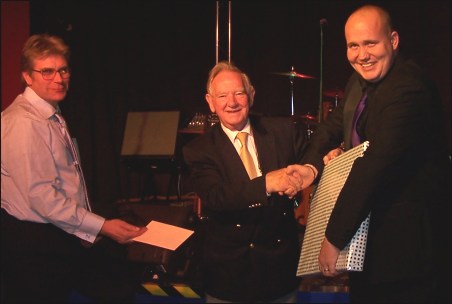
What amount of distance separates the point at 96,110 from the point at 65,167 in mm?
5505

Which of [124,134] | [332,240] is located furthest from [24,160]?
[124,134]

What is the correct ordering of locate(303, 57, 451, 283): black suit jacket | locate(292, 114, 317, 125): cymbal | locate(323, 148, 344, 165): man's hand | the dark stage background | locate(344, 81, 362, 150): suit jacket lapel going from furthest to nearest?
1. the dark stage background
2. locate(292, 114, 317, 125): cymbal
3. locate(323, 148, 344, 165): man's hand
4. locate(344, 81, 362, 150): suit jacket lapel
5. locate(303, 57, 451, 283): black suit jacket

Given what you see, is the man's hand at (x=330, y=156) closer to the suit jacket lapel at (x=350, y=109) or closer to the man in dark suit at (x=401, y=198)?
the suit jacket lapel at (x=350, y=109)

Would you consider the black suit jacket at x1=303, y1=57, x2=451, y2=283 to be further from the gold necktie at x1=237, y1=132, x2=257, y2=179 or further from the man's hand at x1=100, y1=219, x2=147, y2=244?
the man's hand at x1=100, y1=219, x2=147, y2=244

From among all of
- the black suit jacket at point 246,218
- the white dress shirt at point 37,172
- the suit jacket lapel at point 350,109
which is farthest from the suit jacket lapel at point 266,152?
the white dress shirt at point 37,172

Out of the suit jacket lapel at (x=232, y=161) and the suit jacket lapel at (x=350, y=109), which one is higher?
the suit jacket lapel at (x=350, y=109)

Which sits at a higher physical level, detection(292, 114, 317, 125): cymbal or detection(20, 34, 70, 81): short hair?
detection(20, 34, 70, 81): short hair

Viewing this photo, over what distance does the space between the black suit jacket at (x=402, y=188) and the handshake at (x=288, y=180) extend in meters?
0.26

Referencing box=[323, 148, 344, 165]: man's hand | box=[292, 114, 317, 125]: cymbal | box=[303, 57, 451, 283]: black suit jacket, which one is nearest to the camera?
box=[303, 57, 451, 283]: black suit jacket

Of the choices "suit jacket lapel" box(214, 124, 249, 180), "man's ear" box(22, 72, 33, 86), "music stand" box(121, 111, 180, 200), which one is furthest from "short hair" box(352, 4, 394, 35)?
"music stand" box(121, 111, 180, 200)

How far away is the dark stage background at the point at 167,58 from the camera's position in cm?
709

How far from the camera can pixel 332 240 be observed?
186 cm

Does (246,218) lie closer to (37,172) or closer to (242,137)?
(242,137)

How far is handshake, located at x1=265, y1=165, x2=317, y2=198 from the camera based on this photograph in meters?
2.09
